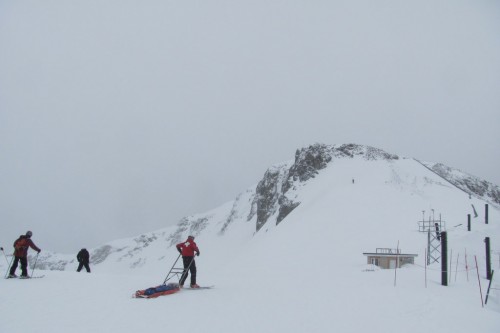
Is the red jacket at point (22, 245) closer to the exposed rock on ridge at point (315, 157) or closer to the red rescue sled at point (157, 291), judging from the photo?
the red rescue sled at point (157, 291)

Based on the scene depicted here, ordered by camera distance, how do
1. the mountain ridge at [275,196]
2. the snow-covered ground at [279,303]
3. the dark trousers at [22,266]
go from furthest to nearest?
the mountain ridge at [275,196] → the dark trousers at [22,266] → the snow-covered ground at [279,303]

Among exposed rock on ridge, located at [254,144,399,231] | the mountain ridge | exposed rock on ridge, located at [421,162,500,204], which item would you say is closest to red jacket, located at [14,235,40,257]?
the mountain ridge

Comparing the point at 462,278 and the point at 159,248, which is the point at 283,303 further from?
→ the point at 159,248

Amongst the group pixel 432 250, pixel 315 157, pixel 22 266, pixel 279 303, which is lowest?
pixel 279 303

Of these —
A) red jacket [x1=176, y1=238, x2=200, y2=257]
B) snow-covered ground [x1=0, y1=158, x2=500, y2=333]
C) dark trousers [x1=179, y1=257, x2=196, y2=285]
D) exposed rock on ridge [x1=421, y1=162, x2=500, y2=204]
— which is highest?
exposed rock on ridge [x1=421, y1=162, x2=500, y2=204]

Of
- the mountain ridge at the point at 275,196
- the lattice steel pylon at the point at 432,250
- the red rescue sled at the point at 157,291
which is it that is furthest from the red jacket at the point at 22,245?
the mountain ridge at the point at 275,196

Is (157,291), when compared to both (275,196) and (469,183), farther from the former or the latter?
(469,183)

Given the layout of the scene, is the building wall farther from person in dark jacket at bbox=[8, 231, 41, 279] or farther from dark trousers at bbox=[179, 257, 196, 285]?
person in dark jacket at bbox=[8, 231, 41, 279]

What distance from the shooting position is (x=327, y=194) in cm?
5550

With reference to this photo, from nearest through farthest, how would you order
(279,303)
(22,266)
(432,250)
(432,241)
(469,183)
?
(279,303)
(22,266)
(432,250)
(432,241)
(469,183)

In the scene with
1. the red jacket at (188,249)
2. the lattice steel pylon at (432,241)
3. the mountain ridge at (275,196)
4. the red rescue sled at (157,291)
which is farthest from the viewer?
the mountain ridge at (275,196)

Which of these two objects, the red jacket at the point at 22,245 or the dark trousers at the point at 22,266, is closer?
the dark trousers at the point at 22,266

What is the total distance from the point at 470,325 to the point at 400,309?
6.34 feet

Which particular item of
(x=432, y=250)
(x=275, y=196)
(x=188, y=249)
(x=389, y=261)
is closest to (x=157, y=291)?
(x=188, y=249)
